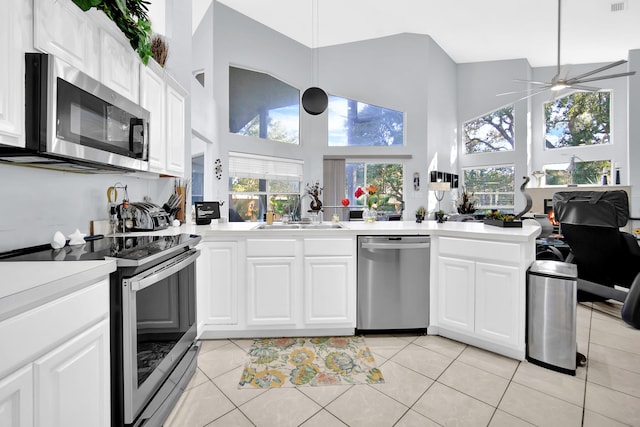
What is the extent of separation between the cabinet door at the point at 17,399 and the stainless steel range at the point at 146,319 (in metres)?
0.43

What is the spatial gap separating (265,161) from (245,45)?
2243mm

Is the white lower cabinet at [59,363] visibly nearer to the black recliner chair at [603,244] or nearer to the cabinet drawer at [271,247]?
the cabinet drawer at [271,247]

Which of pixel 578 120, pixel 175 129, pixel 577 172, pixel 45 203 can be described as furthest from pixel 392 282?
pixel 578 120

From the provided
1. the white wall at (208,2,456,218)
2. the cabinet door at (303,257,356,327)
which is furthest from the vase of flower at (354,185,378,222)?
the white wall at (208,2,456,218)

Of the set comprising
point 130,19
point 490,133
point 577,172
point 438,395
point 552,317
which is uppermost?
point 490,133

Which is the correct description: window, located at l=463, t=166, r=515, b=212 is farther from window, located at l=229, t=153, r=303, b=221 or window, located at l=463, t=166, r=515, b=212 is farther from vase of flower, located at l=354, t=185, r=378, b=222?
vase of flower, located at l=354, t=185, r=378, b=222

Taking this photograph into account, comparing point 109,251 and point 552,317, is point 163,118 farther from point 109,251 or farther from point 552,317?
point 552,317

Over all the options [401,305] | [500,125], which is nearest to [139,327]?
[401,305]

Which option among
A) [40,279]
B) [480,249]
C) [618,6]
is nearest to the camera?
[40,279]

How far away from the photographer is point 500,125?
799 cm

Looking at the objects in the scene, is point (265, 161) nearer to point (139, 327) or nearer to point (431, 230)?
point (431, 230)

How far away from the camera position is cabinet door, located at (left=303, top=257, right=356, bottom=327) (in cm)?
258

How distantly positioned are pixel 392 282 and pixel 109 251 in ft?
6.58

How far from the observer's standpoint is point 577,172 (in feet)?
24.3
